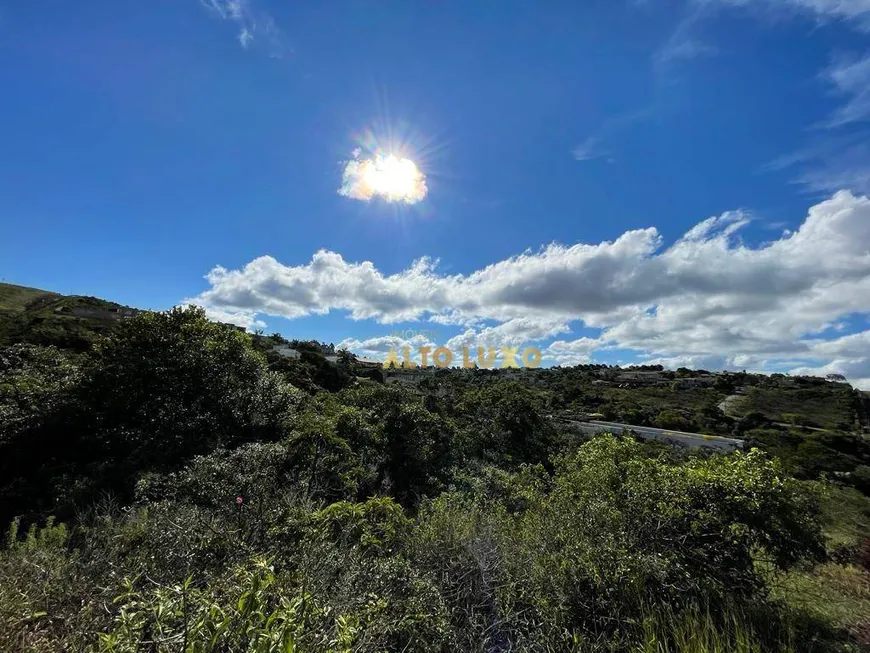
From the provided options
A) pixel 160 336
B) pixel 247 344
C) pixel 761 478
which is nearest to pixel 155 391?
pixel 160 336

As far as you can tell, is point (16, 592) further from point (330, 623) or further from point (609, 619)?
point (609, 619)

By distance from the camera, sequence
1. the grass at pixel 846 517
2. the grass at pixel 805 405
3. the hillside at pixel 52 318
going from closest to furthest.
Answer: the grass at pixel 846 517 → the hillside at pixel 52 318 → the grass at pixel 805 405

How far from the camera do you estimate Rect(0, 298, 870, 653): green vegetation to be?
10.8 feet

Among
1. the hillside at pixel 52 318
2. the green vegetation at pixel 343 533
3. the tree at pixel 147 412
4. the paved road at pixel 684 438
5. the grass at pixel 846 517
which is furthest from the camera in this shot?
the paved road at pixel 684 438

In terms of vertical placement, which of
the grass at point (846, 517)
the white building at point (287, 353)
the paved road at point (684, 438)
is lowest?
the grass at point (846, 517)

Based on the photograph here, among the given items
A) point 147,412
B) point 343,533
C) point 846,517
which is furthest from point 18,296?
point 846,517

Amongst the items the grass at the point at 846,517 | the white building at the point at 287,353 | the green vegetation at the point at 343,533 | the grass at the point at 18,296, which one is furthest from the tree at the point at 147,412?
the grass at the point at 18,296

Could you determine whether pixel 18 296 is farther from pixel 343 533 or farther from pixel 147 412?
pixel 343 533

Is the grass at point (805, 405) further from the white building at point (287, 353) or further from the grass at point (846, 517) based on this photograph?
the white building at point (287, 353)

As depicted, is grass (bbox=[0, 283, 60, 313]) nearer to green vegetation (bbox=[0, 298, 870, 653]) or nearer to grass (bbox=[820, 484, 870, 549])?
green vegetation (bbox=[0, 298, 870, 653])

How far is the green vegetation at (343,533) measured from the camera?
3.29 m

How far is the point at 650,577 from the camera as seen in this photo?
518 cm

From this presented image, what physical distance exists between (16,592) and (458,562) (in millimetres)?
4606

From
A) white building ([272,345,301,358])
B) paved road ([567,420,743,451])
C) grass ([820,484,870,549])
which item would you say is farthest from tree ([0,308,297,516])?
paved road ([567,420,743,451])
